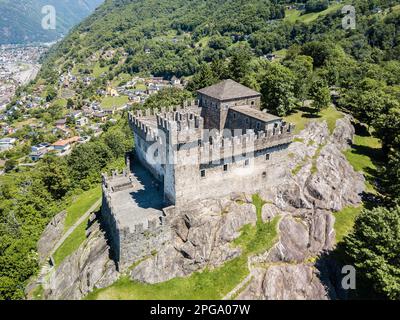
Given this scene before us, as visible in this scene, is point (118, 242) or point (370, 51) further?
point (370, 51)

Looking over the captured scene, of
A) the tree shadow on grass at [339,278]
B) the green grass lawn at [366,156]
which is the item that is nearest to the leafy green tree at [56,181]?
the tree shadow on grass at [339,278]

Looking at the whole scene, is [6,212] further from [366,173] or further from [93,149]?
[366,173]

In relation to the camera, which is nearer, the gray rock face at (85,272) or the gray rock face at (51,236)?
the gray rock face at (85,272)

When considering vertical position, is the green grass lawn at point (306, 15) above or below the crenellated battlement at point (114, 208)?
above

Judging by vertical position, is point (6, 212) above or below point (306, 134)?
below

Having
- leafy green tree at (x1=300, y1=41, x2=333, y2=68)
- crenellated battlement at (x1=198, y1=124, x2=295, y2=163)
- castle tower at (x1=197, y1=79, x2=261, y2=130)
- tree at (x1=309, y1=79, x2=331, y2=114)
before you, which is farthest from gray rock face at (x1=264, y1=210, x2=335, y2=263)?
leafy green tree at (x1=300, y1=41, x2=333, y2=68)

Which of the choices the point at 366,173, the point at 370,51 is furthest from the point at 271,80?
the point at 370,51

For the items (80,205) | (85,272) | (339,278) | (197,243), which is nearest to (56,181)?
(80,205)

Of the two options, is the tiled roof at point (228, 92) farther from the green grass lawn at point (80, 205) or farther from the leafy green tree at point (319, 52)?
the leafy green tree at point (319, 52)
